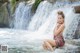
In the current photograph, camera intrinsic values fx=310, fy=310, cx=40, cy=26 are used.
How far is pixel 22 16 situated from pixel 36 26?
2735 millimetres

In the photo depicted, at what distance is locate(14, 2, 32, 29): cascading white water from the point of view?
19.6 metres

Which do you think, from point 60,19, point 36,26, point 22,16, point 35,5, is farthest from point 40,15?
point 60,19

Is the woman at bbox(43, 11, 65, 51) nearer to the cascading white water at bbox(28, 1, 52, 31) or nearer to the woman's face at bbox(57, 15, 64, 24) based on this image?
the woman's face at bbox(57, 15, 64, 24)

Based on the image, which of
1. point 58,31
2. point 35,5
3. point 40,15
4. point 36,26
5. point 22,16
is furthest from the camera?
point 22,16

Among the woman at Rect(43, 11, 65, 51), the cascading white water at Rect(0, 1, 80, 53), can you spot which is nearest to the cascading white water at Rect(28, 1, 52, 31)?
the cascading white water at Rect(0, 1, 80, 53)

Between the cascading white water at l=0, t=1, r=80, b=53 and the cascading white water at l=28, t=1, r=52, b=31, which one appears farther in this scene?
the cascading white water at l=28, t=1, r=52, b=31

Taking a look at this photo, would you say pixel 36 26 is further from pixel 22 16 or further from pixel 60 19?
pixel 60 19

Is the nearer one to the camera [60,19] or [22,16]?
[60,19]

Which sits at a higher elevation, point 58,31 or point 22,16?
point 22,16

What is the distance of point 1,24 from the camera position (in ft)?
69.2

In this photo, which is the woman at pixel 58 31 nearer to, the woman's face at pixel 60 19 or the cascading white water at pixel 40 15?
the woman's face at pixel 60 19

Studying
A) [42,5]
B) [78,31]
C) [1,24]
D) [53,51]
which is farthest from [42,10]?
[53,51]

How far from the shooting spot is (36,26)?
1772 centimetres

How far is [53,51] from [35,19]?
1095 cm
